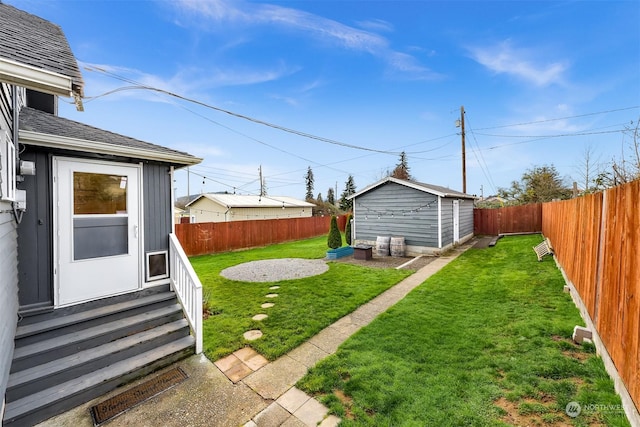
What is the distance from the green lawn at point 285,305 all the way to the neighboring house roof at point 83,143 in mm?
2881

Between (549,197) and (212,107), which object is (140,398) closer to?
(212,107)

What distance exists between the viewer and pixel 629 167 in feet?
19.5

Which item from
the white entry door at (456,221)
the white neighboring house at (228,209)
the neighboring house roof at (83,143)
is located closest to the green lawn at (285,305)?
the neighboring house roof at (83,143)

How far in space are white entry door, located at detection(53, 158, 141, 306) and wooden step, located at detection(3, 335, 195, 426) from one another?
1.10 metres

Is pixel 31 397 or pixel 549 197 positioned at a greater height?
pixel 549 197

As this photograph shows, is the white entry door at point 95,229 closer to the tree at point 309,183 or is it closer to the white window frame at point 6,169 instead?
the white window frame at point 6,169

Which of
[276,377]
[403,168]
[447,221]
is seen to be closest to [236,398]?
[276,377]

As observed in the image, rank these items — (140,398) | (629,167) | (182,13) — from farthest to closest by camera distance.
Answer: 1. (182,13)
2. (629,167)
3. (140,398)

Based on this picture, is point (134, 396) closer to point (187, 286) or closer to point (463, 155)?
point (187, 286)

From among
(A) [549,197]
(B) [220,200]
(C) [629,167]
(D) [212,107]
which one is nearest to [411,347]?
(C) [629,167]

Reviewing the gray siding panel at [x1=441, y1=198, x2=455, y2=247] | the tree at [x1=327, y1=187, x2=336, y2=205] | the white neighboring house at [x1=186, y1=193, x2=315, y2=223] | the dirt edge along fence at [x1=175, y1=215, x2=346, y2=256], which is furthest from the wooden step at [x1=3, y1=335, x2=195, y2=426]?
the tree at [x1=327, y1=187, x2=336, y2=205]

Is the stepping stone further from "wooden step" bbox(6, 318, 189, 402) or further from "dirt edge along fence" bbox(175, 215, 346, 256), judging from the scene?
"dirt edge along fence" bbox(175, 215, 346, 256)

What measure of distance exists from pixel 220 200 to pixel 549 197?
26.3m

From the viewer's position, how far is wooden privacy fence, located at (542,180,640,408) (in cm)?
208
